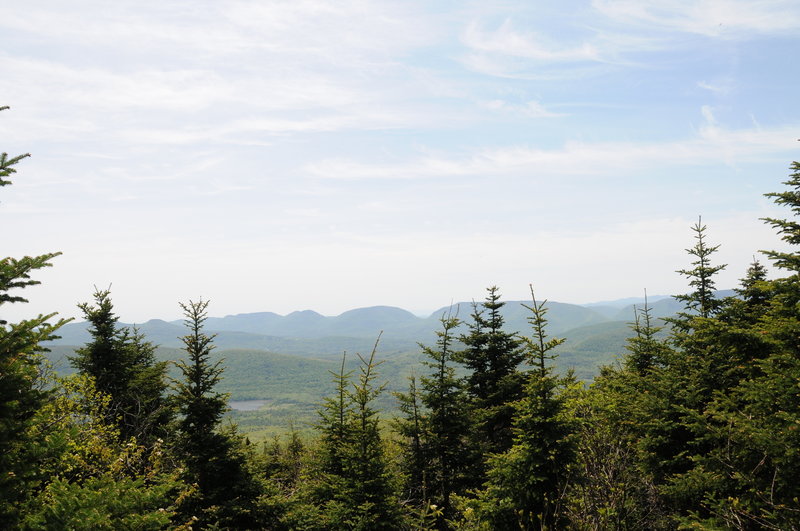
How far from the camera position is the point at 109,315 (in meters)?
27.6

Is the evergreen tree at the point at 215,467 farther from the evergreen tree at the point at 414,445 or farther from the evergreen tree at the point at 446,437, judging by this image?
the evergreen tree at the point at 446,437

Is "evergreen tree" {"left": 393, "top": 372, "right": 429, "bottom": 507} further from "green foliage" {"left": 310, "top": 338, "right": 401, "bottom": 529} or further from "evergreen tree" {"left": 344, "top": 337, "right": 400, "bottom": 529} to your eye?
"evergreen tree" {"left": 344, "top": 337, "right": 400, "bottom": 529}

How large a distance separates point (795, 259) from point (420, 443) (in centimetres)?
1696

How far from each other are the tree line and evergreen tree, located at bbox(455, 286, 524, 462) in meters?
0.11

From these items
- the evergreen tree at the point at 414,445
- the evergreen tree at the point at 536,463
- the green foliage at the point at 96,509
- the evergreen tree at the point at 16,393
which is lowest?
the evergreen tree at the point at 414,445

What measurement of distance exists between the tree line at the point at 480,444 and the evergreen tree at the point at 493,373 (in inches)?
4.4

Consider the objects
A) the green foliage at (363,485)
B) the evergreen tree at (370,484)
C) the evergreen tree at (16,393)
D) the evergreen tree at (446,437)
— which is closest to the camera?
the evergreen tree at (16,393)

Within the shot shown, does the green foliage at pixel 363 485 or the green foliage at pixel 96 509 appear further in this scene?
the green foliage at pixel 363 485

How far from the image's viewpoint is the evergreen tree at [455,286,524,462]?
74.3 ft

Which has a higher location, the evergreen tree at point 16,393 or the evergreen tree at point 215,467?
the evergreen tree at point 16,393

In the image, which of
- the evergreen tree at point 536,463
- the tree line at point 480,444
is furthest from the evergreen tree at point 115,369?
the evergreen tree at point 536,463

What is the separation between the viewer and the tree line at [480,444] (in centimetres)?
726

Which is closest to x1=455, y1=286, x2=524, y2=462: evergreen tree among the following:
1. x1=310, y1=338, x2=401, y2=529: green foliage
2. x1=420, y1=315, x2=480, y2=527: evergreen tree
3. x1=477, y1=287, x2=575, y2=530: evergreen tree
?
x1=420, y1=315, x2=480, y2=527: evergreen tree

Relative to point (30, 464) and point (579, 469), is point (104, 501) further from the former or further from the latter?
point (579, 469)
